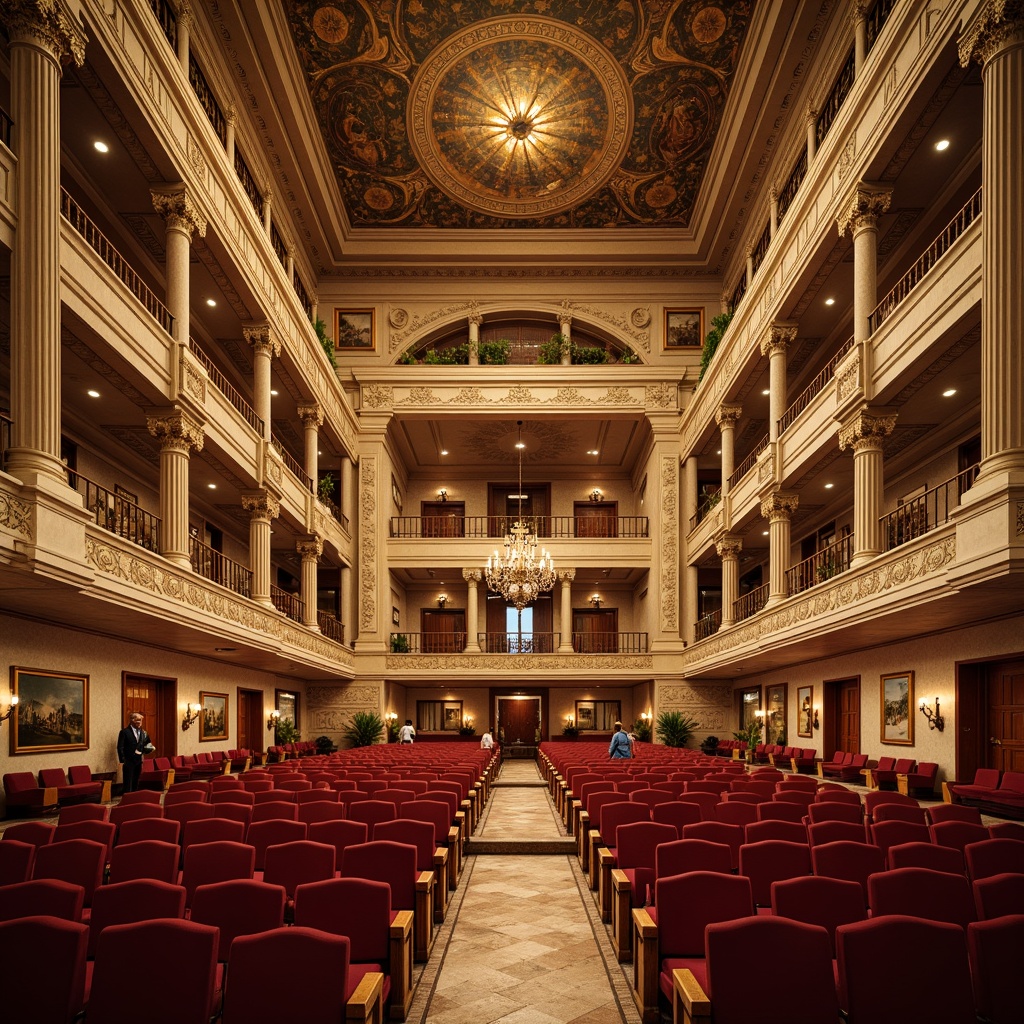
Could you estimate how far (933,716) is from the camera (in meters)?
15.4

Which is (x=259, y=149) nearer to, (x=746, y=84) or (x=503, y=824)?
(x=746, y=84)

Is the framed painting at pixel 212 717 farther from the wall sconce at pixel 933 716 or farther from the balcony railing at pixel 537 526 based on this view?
the wall sconce at pixel 933 716

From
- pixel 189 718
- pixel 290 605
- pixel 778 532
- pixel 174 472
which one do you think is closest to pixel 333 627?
pixel 290 605

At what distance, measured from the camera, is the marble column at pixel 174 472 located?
589 inches

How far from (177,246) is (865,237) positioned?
12245mm

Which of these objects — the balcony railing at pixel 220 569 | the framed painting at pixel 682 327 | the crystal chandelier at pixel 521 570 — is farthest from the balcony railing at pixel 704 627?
the balcony railing at pixel 220 569

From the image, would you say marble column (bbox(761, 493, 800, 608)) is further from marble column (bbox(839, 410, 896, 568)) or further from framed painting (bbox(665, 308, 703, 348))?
framed painting (bbox(665, 308, 703, 348))

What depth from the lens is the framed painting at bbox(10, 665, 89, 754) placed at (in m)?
13.3

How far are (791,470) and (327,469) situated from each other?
18.2m

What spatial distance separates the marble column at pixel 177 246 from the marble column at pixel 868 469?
1193 cm

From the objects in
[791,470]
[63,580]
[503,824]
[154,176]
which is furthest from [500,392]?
[63,580]

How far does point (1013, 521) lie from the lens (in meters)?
9.18

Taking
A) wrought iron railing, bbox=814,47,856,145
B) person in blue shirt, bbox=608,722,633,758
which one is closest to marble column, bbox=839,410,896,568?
person in blue shirt, bbox=608,722,633,758

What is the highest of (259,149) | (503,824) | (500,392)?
(259,149)
